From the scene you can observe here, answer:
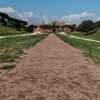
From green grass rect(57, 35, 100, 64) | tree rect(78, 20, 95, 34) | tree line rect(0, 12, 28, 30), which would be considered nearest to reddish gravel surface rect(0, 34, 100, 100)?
green grass rect(57, 35, 100, 64)

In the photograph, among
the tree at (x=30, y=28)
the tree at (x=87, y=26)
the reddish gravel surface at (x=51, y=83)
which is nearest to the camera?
the reddish gravel surface at (x=51, y=83)

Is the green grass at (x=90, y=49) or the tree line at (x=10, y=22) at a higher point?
the green grass at (x=90, y=49)

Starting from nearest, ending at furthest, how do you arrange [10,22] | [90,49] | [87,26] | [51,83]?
[51,83] → [90,49] → [10,22] → [87,26]

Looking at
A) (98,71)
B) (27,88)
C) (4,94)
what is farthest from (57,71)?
(4,94)

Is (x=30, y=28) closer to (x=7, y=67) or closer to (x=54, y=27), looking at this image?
(x=54, y=27)

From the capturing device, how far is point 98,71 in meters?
12.6

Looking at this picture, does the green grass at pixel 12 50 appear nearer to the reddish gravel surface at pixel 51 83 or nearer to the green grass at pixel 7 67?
the green grass at pixel 7 67

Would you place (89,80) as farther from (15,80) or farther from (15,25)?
(15,25)

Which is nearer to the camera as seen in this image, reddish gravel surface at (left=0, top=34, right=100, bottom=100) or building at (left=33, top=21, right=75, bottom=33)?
reddish gravel surface at (left=0, top=34, right=100, bottom=100)

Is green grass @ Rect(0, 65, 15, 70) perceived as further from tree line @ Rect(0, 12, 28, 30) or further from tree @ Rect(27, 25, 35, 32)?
tree @ Rect(27, 25, 35, 32)

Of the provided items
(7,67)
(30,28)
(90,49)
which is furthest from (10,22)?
(7,67)

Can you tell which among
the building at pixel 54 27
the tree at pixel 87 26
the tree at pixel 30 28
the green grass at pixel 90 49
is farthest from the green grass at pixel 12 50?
the building at pixel 54 27

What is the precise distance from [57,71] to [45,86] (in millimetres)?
2986

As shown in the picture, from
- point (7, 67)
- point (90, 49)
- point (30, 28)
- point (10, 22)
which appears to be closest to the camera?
point (7, 67)
